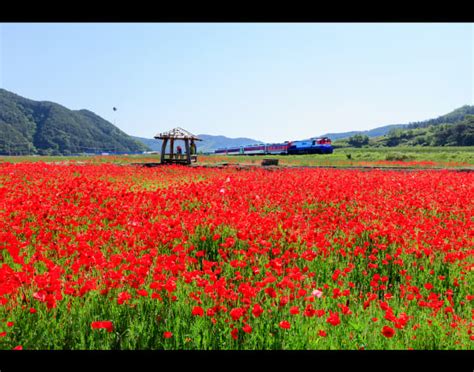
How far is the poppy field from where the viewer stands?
9.68ft

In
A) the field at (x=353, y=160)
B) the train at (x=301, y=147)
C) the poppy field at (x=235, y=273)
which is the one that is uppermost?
the train at (x=301, y=147)

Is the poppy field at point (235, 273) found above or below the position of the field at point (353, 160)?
below

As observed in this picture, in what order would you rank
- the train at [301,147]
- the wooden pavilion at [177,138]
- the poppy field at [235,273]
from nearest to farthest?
the poppy field at [235,273], the wooden pavilion at [177,138], the train at [301,147]

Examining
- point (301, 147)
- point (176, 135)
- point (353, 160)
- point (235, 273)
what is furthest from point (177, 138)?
point (301, 147)

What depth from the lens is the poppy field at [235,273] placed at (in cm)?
295

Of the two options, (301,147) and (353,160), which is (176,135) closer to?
(353,160)

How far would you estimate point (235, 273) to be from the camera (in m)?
4.51

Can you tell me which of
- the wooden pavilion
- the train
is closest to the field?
the wooden pavilion

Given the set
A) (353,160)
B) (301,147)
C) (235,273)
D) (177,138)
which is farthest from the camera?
(301,147)

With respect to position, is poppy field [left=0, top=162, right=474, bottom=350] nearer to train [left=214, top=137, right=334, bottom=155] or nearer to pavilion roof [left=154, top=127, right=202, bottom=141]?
pavilion roof [left=154, top=127, right=202, bottom=141]

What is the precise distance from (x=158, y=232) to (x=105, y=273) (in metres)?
1.65

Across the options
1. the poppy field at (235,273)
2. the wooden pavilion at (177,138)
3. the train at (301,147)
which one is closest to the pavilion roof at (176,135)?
the wooden pavilion at (177,138)

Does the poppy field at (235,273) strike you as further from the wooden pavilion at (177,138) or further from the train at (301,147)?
the train at (301,147)

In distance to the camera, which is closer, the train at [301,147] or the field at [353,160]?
the field at [353,160]
